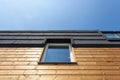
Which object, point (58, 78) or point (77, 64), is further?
point (77, 64)

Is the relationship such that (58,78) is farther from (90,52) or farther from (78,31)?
(78,31)

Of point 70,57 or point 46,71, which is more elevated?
point 70,57

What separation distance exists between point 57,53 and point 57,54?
0.08m

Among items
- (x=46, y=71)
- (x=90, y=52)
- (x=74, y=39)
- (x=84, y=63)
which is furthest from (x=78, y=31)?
(x=46, y=71)

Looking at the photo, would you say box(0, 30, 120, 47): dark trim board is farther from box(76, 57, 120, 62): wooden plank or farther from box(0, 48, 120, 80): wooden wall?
box(76, 57, 120, 62): wooden plank

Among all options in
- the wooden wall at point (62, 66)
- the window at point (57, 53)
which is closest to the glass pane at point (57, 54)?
the window at point (57, 53)

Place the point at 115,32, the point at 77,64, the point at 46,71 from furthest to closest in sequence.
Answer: the point at 115,32, the point at 77,64, the point at 46,71

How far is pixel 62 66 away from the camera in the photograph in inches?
132

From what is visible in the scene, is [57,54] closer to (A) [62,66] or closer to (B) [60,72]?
(A) [62,66]

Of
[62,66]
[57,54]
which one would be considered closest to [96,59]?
[62,66]

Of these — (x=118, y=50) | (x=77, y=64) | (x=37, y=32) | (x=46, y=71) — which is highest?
(x=37, y=32)

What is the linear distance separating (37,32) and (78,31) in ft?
5.03

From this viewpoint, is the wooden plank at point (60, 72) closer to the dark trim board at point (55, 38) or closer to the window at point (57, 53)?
Result: the window at point (57, 53)

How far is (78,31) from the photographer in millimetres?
5980
